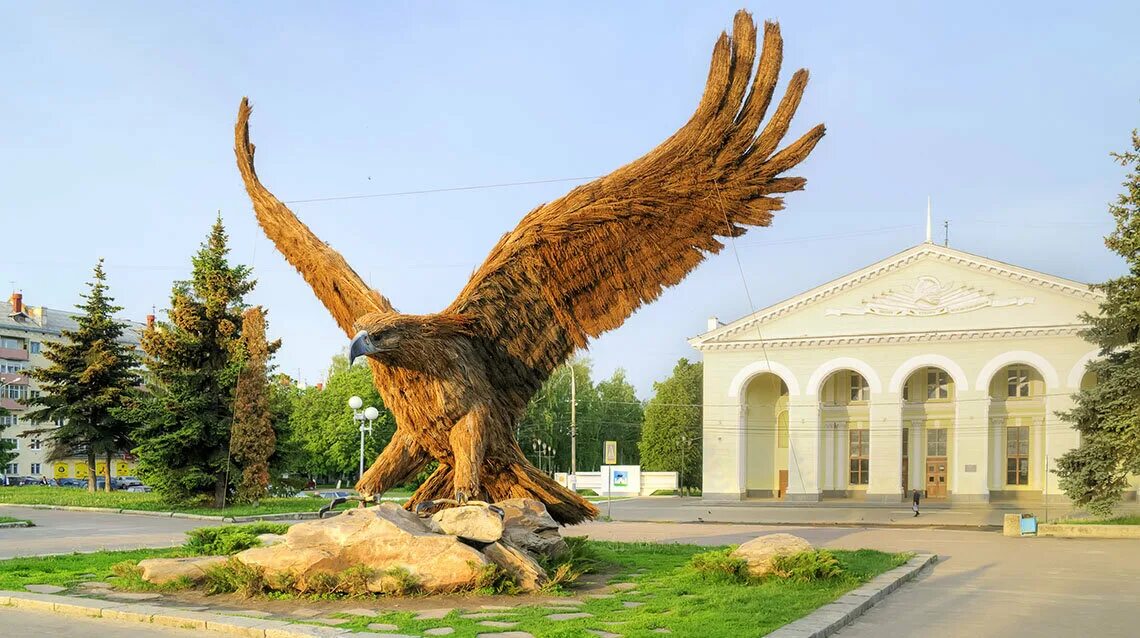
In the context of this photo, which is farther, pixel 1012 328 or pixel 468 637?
pixel 1012 328

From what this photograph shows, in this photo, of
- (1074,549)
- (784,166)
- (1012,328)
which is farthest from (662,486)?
(784,166)

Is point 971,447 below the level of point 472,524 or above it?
below

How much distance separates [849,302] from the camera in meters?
46.9

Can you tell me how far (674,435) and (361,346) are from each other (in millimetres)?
54495

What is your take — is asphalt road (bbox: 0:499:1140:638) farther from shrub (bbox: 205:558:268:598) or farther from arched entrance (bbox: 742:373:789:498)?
arched entrance (bbox: 742:373:789:498)

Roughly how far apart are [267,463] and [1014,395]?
36.1 metres

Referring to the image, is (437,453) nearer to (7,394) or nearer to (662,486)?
(662,486)

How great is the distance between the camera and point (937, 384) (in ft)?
158

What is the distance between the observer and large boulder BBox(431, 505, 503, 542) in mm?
10633

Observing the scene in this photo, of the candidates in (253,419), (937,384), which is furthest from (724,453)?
(253,419)

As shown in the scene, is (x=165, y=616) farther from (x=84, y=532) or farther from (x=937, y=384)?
(x=937, y=384)

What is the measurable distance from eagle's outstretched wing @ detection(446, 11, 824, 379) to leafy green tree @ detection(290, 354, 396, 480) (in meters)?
42.9

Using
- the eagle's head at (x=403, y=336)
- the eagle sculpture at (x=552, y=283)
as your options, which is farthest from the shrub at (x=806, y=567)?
the eagle's head at (x=403, y=336)

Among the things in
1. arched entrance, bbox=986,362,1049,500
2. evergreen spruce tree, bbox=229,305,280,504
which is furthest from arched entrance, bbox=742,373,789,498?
evergreen spruce tree, bbox=229,305,280,504
